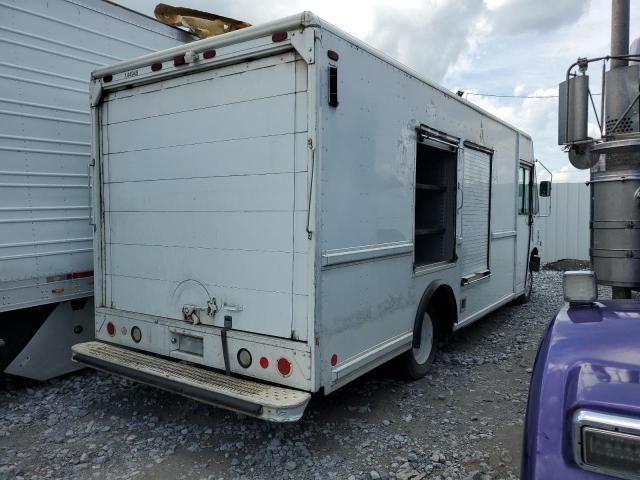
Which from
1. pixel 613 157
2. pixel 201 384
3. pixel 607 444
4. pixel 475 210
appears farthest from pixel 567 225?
pixel 607 444

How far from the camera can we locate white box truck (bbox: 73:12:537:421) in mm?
3230

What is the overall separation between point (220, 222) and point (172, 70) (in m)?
1.22

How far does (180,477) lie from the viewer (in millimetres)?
3229

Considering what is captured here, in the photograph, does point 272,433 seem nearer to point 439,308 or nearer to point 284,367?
point 284,367

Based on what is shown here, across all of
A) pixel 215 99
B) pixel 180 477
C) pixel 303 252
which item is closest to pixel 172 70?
pixel 215 99

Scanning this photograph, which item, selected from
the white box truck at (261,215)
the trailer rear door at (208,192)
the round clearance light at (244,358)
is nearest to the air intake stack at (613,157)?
the white box truck at (261,215)

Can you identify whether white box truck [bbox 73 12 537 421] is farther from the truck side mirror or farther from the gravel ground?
the truck side mirror

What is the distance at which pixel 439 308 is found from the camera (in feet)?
17.3

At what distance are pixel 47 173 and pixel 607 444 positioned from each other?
4590 mm

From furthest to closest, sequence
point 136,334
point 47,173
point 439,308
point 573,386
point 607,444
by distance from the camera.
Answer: point 439,308 < point 47,173 < point 136,334 < point 573,386 < point 607,444

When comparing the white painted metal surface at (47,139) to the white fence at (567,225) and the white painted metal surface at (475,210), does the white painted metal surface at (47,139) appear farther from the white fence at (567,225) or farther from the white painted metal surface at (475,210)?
the white fence at (567,225)

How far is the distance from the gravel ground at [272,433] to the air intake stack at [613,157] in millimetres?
1466

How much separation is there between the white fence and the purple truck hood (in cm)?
1369

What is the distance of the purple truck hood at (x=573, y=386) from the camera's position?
157 centimetres
